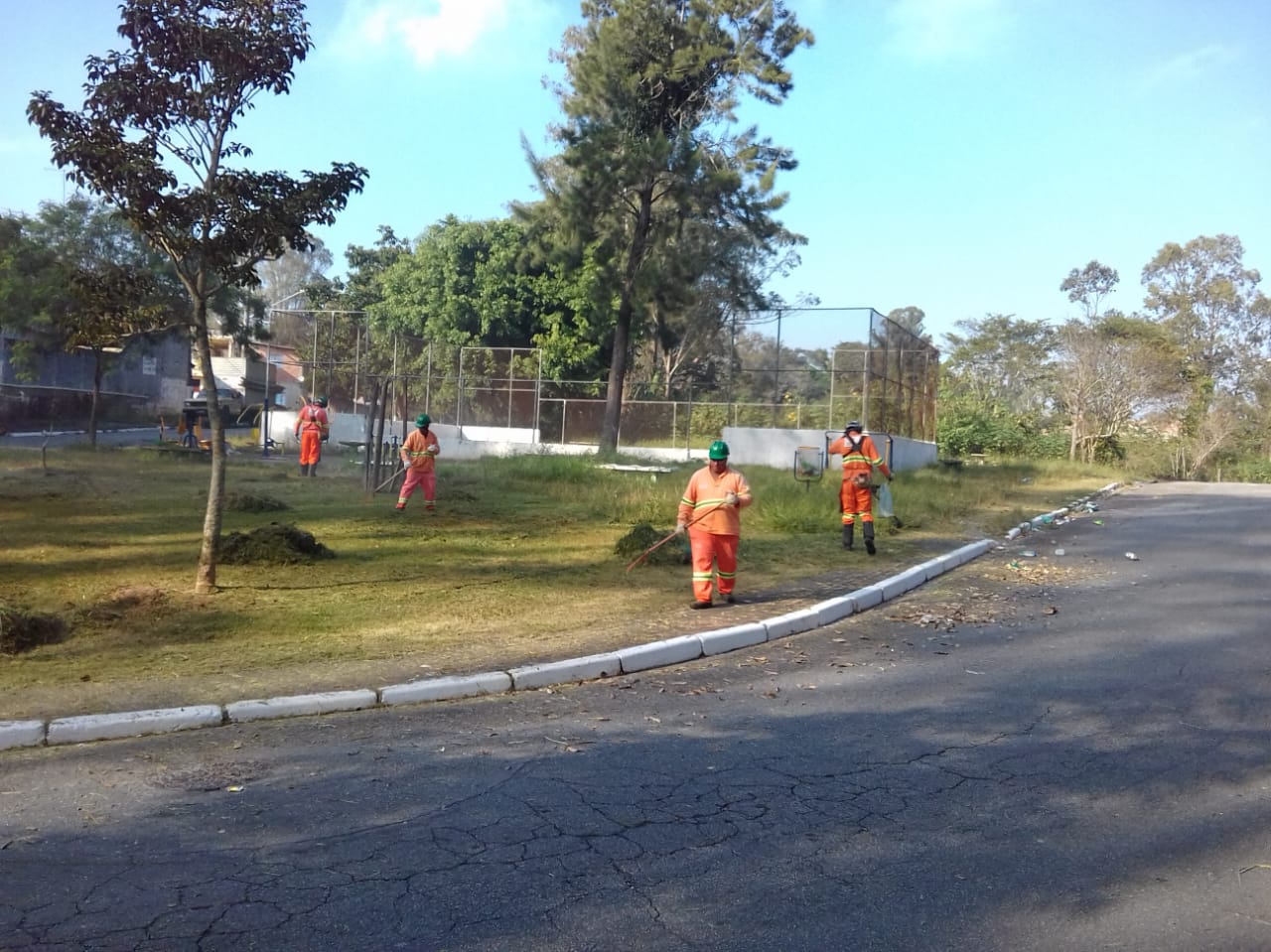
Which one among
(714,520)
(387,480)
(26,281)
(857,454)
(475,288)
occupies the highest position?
(475,288)

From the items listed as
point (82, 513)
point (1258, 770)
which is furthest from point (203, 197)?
point (1258, 770)

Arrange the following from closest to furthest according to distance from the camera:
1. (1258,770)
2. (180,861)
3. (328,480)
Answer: (180,861) → (1258,770) → (328,480)

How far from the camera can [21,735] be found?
18.7 ft

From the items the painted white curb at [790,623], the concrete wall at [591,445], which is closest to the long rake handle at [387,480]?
the painted white curb at [790,623]

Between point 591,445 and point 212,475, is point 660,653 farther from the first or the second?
point 591,445

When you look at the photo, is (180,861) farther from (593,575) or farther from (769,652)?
(593,575)

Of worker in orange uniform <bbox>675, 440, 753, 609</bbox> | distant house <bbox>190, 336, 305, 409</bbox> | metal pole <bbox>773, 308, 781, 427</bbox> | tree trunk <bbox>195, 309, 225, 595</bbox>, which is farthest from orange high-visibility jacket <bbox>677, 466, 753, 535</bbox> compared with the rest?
distant house <bbox>190, 336, 305, 409</bbox>

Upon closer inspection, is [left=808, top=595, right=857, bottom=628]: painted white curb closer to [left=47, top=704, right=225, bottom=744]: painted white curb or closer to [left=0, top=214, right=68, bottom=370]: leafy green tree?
[left=47, top=704, right=225, bottom=744]: painted white curb

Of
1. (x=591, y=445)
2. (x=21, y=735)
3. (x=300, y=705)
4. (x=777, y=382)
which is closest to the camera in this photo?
(x=21, y=735)

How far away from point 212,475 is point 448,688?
3735 millimetres

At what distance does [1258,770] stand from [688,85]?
29.3 metres

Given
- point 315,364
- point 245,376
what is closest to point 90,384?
point 315,364

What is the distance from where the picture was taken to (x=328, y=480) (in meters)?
20.7

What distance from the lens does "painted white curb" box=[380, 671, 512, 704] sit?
6.62 m
